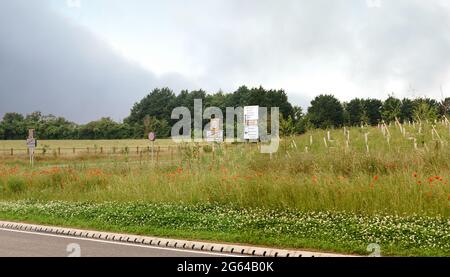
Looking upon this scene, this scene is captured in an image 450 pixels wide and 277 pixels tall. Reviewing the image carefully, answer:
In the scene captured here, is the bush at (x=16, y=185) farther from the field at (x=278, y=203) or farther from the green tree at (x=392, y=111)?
the green tree at (x=392, y=111)

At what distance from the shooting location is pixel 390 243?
1053 cm

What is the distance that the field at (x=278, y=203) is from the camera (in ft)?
37.1

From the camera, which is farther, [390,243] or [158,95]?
[158,95]

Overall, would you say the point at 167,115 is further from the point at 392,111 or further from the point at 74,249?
the point at 74,249

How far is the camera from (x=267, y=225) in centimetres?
1251

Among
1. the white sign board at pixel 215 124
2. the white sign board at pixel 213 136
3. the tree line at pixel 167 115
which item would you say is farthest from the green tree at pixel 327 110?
the white sign board at pixel 213 136

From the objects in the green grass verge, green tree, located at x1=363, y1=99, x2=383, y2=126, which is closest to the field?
the green grass verge

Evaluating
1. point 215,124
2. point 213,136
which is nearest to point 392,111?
point 215,124

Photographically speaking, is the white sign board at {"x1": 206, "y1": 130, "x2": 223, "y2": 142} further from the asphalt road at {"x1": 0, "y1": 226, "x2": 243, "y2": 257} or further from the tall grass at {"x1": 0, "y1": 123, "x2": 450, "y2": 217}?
the asphalt road at {"x1": 0, "y1": 226, "x2": 243, "y2": 257}
